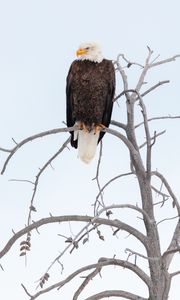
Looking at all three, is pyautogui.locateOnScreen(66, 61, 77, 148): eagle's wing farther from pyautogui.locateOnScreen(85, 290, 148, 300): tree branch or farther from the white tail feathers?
pyautogui.locateOnScreen(85, 290, 148, 300): tree branch

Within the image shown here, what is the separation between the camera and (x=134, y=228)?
7836 mm

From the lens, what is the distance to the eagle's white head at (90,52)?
30.5 feet

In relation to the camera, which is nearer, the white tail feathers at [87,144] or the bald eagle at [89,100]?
the bald eagle at [89,100]

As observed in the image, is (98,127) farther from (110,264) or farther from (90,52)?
(110,264)

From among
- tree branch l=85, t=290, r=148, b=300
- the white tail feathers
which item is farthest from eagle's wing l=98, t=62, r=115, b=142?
tree branch l=85, t=290, r=148, b=300

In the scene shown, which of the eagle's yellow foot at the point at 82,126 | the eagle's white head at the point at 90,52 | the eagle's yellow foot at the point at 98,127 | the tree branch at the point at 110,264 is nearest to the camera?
the tree branch at the point at 110,264

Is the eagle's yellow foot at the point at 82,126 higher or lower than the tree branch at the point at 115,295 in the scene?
higher

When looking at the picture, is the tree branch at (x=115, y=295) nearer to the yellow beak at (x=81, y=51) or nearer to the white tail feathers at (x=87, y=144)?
the white tail feathers at (x=87, y=144)

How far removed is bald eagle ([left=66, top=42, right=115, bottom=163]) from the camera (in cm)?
903

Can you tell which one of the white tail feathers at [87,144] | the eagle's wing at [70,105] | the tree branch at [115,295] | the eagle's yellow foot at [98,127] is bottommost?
the tree branch at [115,295]

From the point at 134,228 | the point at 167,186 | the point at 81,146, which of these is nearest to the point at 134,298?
the point at 134,228

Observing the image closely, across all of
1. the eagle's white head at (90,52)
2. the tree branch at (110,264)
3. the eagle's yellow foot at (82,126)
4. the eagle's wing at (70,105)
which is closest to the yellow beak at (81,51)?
the eagle's white head at (90,52)

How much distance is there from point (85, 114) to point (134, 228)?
6.13 feet

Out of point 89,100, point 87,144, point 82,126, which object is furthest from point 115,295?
point 89,100
